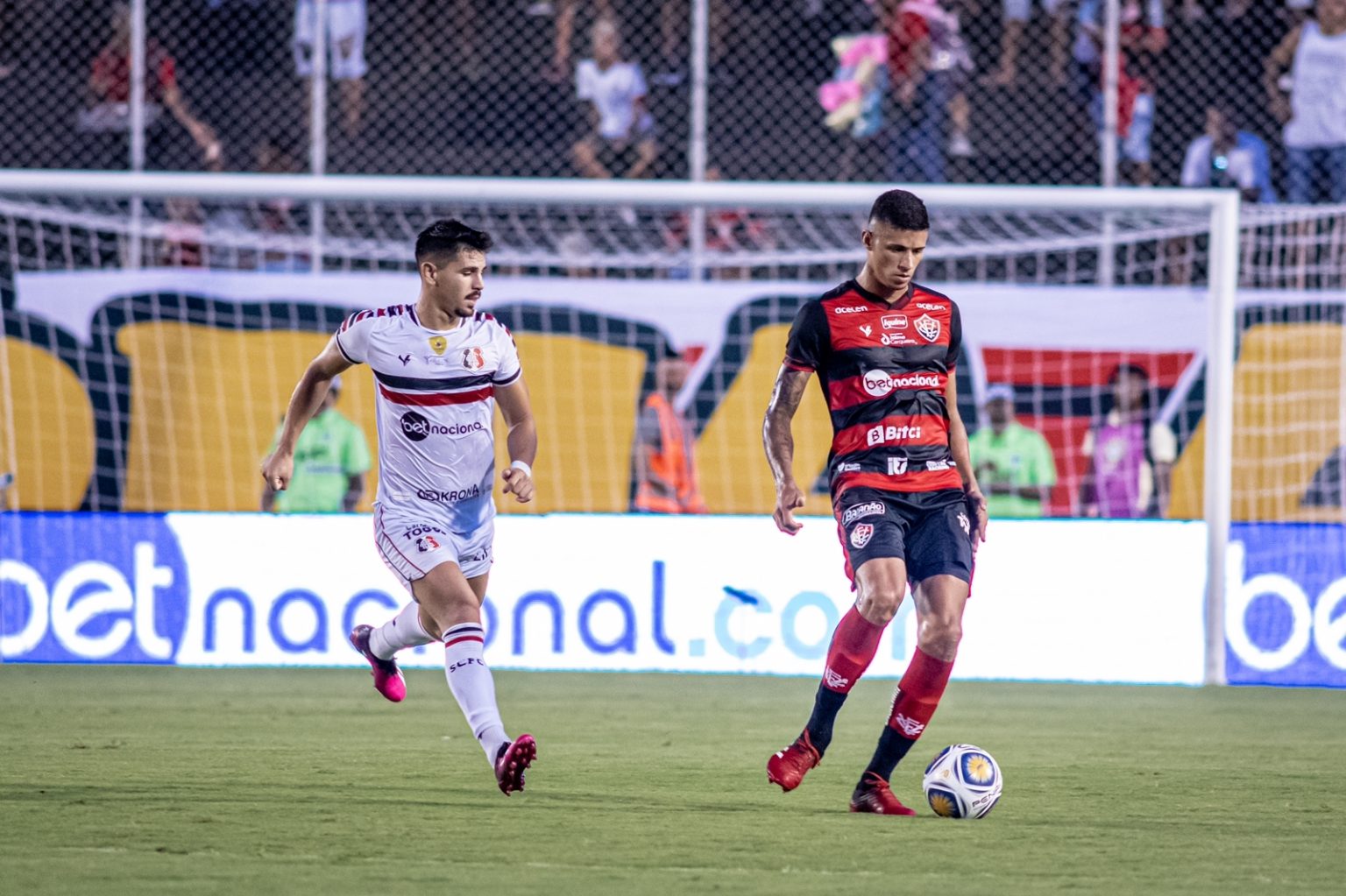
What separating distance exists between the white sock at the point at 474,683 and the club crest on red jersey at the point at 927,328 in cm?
180

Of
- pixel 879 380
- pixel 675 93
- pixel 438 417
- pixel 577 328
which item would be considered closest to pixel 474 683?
pixel 438 417

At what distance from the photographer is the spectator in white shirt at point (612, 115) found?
1456 cm

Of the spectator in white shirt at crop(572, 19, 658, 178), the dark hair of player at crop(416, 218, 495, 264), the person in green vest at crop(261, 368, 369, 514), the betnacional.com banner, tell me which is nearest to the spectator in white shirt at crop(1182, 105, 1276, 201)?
the spectator in white shirt at crop(572, 19, 658, 178)

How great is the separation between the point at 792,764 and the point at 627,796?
602 mm

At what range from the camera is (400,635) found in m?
7.95

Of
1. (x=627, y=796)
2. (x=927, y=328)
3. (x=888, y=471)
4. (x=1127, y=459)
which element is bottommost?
(x=627, y=796)

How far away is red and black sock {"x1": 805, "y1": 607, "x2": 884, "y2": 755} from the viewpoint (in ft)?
22.1

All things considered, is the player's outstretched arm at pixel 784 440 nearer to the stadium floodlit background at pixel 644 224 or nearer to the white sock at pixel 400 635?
the white sock at pixel 400 635

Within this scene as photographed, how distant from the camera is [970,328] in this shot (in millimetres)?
15023

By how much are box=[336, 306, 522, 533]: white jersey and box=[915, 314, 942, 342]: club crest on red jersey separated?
1.44 meters

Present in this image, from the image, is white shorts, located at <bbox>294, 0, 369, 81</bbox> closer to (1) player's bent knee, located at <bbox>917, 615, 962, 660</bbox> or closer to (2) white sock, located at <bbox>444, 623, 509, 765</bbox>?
(2) white sock, located at <bbox>444, 623, 509, 765</bbox>

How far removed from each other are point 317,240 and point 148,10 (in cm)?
214

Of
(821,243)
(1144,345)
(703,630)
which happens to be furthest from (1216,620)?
(821,243)

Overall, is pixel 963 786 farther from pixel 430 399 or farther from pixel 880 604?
pixel 430 399
